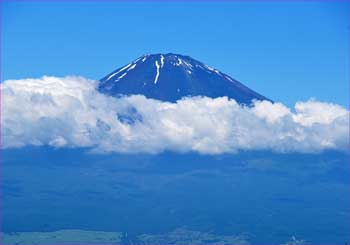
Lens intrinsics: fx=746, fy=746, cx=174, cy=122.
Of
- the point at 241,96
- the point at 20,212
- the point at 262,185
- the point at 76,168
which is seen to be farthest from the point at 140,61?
the point at 20,212

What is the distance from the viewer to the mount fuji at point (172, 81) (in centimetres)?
18425

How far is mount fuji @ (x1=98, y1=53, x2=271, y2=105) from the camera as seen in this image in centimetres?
18425

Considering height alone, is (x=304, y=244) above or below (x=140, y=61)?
below

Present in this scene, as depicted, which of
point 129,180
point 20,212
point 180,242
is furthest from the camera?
point 129,180

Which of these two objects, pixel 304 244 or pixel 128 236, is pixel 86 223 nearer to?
pixel 128 236

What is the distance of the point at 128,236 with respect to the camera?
102188 millimetres

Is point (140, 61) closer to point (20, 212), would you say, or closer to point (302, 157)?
point (302, 157)

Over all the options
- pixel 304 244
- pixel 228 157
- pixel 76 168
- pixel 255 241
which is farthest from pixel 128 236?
pixel 228 157

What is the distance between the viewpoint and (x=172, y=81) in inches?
7431

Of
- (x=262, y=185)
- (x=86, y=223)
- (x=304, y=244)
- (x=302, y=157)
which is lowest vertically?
(x=304, y=244)

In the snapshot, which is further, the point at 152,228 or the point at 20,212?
the point at 20,212

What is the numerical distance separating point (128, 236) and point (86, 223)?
12.5 meters

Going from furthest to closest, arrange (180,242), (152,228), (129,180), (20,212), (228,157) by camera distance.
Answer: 1. (228,157)
2. (129,180)
3. (20,212)
4. (152,228)
5. (180,242)

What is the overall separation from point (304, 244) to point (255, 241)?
21.3 ft
